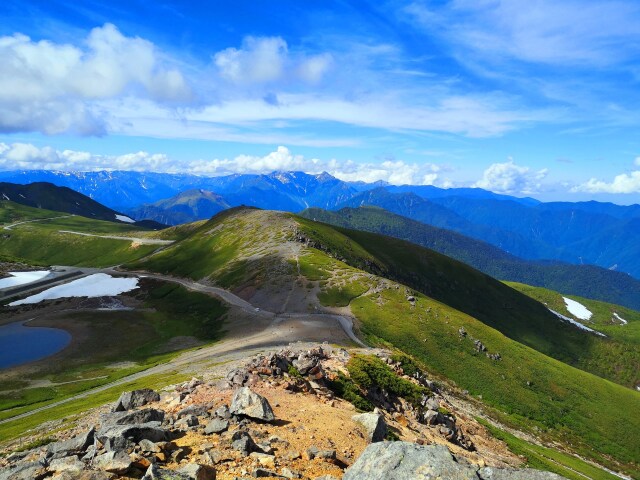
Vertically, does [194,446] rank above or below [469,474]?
below

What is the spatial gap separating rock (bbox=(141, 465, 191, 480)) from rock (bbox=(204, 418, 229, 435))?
22.4 ft

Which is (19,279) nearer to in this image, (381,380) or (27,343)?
(27,343)

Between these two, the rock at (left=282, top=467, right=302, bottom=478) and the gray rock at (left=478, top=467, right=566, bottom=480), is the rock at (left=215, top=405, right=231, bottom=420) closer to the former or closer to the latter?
the rock at (left=282, top=467, right=302, bottom=478)

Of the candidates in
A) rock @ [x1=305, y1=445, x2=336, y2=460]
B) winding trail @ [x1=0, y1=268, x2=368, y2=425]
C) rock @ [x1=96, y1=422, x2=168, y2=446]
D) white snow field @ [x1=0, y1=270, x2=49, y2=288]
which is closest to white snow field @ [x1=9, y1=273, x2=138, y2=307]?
white snow field @ [x1=0, y1=270, x2=49, y2=288]

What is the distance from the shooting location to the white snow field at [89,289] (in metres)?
153

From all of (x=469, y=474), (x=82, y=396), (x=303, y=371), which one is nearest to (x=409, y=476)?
(x=469, y=474)

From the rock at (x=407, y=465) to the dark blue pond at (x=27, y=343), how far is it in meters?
107

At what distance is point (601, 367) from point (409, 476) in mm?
185787

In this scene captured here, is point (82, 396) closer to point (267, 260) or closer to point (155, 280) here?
point (267, 260)

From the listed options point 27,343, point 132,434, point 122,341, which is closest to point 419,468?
point 132,434

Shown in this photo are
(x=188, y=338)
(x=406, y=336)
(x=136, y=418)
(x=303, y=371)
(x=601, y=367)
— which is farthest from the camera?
(x=601, y=367)

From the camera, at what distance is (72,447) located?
1989cm

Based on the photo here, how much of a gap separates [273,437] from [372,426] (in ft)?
26.4

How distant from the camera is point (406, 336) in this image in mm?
92062
